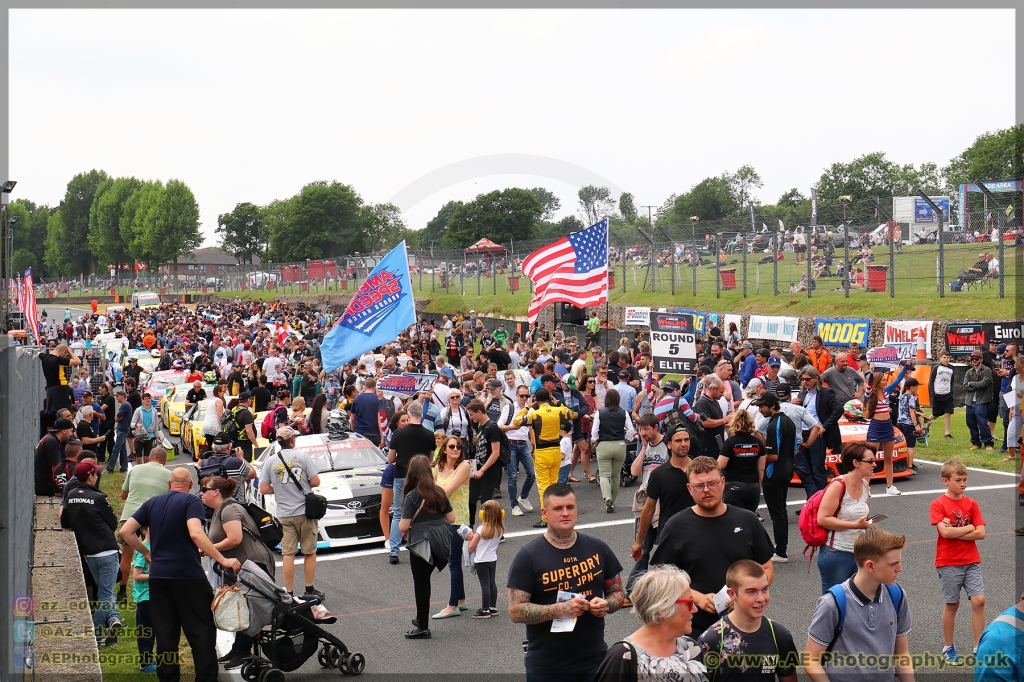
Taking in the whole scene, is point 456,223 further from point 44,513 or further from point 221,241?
point 44,513

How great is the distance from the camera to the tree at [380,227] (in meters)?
130

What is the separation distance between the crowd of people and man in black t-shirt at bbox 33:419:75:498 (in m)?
0.04

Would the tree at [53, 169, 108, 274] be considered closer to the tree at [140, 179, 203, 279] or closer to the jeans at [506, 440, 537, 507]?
the tree at [140, 179, 203, 279]

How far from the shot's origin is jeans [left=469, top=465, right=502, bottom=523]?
37.2ft

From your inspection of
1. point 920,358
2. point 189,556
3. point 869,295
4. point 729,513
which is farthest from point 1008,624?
point 869,295

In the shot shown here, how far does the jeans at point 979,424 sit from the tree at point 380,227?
376ft

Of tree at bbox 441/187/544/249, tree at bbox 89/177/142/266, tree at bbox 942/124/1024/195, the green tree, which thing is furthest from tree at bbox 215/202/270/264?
A: tree at bbox 942/124/1024/195

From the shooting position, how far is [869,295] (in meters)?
27.0

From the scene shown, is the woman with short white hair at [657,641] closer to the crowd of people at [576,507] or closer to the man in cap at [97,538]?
the crowd of people at [576,507]

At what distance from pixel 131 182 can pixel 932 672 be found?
6225 inches

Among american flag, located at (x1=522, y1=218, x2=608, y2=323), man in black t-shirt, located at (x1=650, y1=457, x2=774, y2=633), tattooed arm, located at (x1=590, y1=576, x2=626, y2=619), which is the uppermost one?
american flag, located at (x1=522, y1=218, x2=608, y2=323)

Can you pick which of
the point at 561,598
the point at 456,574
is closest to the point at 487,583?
the point at 456,574

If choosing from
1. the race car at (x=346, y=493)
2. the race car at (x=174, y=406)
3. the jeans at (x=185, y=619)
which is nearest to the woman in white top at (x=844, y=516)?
the jeans at (x=185, y=619)

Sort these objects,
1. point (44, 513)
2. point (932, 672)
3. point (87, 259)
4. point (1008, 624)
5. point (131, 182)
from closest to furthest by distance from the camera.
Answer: point (1008, 624) → point (932, 672) → point (44, 513) → point (131, 182) → point (87, 259)
